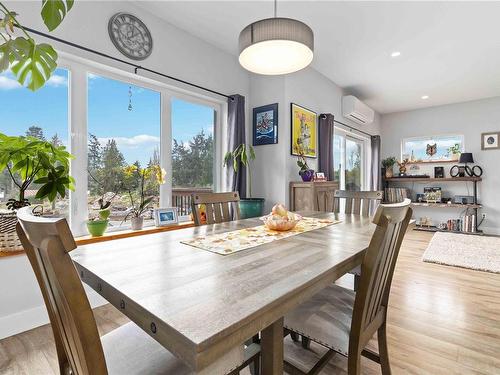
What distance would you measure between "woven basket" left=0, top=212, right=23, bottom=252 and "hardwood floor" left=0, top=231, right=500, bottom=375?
59 cm

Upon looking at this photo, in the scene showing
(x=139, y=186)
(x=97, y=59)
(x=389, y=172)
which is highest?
(x=97, y=59)

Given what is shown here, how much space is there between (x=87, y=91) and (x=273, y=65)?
1.66 meters

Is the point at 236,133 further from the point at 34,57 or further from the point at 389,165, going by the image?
the point at 389,165

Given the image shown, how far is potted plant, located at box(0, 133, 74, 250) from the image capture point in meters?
1.57

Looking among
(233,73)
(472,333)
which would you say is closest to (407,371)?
(472,333)

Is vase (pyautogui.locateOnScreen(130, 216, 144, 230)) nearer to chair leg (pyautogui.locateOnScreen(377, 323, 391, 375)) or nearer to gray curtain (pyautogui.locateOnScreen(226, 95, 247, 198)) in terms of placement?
gray curtain (pyautogui.locateOnScreen(226, 95, 247, 198))

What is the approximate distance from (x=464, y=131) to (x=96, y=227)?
6.75 meters

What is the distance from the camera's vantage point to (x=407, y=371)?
1435 mm

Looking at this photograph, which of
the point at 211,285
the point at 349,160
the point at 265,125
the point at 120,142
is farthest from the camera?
the point at 349,160

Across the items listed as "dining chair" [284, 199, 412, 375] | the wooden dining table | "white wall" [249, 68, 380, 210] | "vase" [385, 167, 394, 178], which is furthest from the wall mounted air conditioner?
"dining chair" [284, 199, 412, 375]

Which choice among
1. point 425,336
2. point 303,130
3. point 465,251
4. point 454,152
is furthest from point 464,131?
point 425,336

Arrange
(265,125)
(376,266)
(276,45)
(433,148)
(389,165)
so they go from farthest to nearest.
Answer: (389,165) → (433,148) → (265,125) → (276,45) → (376,266)

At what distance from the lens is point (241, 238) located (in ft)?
4.58

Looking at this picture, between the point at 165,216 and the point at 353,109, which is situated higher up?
the point at 353,109
